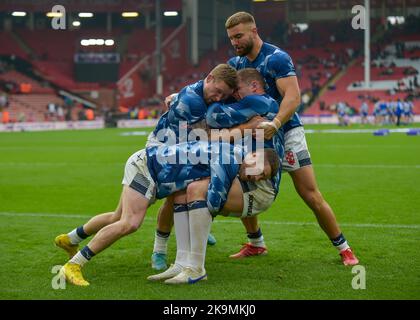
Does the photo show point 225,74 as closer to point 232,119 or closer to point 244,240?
point 232,119

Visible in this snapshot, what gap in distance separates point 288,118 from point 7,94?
4278 cm

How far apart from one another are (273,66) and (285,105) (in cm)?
40

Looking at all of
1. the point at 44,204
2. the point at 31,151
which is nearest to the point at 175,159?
the point at 44,204

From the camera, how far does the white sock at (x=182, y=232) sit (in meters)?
6.45

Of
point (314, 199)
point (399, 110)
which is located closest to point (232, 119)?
point (314, 199)

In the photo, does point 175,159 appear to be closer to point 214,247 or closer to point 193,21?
point 214,247

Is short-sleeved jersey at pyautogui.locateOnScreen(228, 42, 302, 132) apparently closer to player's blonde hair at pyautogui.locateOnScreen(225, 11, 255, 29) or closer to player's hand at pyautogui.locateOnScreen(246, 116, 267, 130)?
player's blonde hair at pyautogui.locateOnScreen(225, 11, 255, 29)

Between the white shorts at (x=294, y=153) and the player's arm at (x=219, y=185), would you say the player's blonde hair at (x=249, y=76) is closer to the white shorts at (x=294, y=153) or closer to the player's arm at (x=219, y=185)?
the white shorts at (x=294, y=153)

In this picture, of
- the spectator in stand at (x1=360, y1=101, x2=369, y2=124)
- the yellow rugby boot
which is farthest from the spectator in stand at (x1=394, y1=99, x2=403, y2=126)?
the yellow rugby boot

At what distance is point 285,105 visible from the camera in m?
6.74

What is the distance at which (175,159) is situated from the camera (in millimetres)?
6305

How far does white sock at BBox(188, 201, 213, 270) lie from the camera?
6219 mm

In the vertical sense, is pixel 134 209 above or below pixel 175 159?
below

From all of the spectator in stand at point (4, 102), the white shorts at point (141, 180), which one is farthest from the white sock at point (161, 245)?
the spectator in stand at point (4, 102)
